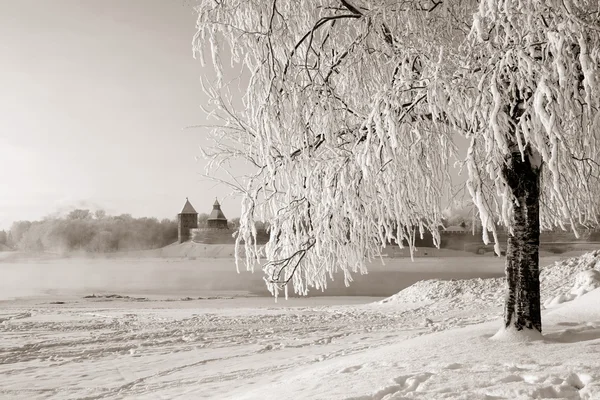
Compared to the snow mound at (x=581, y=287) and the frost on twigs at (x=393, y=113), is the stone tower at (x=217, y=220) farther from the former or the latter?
the frost on twigs at (x=393, y=113)

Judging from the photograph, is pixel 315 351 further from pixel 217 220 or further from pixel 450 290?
pixel 217 220

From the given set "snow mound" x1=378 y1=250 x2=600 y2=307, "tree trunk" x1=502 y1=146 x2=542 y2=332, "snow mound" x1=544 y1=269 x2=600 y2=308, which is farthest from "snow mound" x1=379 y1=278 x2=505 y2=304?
"tree trunk" x1=502 y1=146 x2=542 y2=332

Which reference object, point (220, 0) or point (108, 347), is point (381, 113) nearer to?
point (220, 0)

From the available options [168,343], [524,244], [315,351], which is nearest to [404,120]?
[524,244]

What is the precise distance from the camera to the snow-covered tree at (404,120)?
3.63 metres

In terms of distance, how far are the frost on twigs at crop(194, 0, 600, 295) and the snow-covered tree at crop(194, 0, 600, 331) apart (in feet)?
0.07

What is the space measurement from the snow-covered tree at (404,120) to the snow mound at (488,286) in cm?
799

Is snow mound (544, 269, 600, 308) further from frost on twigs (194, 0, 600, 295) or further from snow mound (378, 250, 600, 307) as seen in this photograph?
frost on twigs (194, 0, 600, 295)

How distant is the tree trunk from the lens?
16.1 feet

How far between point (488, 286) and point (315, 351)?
9019mm

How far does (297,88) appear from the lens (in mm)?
4824

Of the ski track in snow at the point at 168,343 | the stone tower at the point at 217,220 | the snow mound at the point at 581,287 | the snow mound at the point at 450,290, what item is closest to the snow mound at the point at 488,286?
the snow mound at the point at 450,290

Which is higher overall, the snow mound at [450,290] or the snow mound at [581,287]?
the snow mound at [581,287]

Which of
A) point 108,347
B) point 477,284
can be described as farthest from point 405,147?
point 477,284
